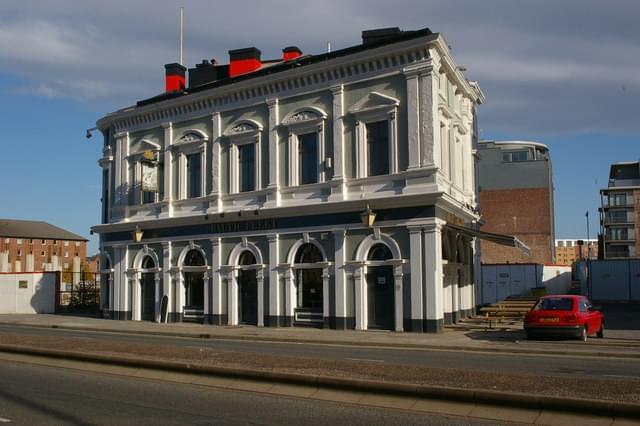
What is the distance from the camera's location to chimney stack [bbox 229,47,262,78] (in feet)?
115

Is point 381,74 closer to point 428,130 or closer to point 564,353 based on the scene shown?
point 428,130

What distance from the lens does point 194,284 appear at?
33094 millimetres

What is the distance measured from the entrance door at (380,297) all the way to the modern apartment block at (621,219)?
78.1 meters

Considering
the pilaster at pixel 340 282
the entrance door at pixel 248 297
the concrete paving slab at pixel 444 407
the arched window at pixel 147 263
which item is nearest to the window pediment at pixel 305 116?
the pilaster at pixel 340 282

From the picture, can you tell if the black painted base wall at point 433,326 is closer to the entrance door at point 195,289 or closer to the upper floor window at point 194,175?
the entrance door at point 195,289

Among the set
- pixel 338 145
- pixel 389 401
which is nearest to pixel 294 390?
pixel 389 401

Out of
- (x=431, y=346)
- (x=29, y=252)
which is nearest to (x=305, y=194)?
(x=431, y=346)

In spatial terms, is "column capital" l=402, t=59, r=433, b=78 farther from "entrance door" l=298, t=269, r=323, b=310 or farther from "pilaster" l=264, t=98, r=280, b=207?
"entrance door" l=298, t=269, r=323, b=310

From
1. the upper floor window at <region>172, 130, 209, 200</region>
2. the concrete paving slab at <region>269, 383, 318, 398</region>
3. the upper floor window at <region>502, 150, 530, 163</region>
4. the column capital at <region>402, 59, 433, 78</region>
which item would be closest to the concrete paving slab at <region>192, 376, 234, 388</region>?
Result: the concrete paving slab at <region>269, 383, 318, 398</region>

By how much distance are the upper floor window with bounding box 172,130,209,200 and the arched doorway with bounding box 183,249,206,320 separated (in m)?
3.01

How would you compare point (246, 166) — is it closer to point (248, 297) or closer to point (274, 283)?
point (274, 283)

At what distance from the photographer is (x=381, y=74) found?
89.4 feet

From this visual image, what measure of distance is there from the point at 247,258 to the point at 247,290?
4.76 ft

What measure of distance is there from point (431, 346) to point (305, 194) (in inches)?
421
